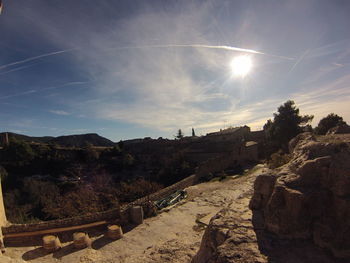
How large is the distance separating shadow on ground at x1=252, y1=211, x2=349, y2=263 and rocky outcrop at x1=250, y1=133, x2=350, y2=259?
3.3 inches

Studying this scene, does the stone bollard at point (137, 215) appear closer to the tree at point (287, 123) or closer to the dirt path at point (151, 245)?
the dirt path at point (151, 245)

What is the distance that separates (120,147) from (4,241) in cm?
3369

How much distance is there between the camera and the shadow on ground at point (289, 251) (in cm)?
277

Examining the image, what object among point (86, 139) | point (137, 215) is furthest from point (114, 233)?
point (86, 139)

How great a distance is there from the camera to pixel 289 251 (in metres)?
2.96

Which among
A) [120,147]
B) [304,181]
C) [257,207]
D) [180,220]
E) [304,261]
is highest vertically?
[120,147]

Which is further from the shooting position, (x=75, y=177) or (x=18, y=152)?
(x=18, y=152)

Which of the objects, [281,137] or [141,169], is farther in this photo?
[141,169]

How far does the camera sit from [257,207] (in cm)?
426

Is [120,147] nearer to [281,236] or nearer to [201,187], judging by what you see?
[201,187]

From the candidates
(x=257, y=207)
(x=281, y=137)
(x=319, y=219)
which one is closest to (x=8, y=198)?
(x=257, y=207)

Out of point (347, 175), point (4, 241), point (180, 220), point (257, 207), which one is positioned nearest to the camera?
point (347, 175)

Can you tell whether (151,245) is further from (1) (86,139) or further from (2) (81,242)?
(1) (86,139)

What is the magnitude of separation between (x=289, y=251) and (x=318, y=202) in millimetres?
886
